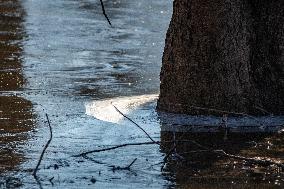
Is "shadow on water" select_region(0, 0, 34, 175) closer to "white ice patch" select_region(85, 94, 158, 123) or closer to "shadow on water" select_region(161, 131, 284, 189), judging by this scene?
"white ice patch" select_region(85, 94, 158, 123)

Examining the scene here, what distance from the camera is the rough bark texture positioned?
29.9 feet

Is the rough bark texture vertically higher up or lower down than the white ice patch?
higher up

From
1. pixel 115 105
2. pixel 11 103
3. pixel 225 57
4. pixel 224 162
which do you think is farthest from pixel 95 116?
pixel 224 162

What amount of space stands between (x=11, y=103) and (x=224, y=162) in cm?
304

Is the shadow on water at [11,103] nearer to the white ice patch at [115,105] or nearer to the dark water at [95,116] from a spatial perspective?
the dark water at [95,116]

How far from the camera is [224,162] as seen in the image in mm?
7652

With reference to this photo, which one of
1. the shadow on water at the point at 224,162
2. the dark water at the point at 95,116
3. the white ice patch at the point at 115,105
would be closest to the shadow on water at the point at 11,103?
the dark water at the point at 95,116

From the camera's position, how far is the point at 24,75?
1177 cm

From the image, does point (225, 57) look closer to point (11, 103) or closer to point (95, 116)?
point (95, 116)

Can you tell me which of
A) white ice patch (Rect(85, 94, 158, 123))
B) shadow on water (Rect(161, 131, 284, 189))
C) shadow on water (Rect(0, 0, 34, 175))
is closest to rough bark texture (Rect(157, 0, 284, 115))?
white ice patch (Rect(85, 94, 158, 123))

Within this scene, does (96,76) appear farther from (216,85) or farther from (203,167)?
(203,167)

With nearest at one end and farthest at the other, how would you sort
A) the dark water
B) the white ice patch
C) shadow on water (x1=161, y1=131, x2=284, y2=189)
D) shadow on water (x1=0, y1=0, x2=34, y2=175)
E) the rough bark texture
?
shadow on water (x1=161, y1=131, x2=284, y2=189) < the dark water < shadow on water (x1=0, y1=0, x2=34, y2=175) < the rough bark texture < the white ice patch

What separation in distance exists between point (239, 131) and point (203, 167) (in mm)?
1435

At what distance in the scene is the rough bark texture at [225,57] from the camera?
912cm
